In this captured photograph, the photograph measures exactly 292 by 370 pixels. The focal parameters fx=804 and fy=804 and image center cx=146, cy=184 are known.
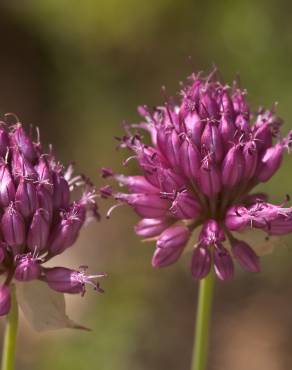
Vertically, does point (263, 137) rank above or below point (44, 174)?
above

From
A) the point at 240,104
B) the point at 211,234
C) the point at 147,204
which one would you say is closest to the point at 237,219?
the point at 211,234

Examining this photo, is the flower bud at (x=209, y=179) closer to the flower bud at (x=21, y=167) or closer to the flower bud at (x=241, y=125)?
the flower bud at (x=241, y=125)

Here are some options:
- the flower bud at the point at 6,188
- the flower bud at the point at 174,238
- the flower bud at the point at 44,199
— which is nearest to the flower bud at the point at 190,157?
the flower bud at the point at 174,238

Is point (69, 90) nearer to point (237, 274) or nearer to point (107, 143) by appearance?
point (107, 143)

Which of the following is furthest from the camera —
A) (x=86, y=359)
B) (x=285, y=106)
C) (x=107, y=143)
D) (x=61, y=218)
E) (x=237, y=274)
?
(x=107, y=143)

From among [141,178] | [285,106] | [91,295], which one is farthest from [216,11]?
[141,178]

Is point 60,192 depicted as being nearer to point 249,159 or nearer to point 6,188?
point 6,188

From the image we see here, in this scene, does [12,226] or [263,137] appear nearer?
[12,226]
